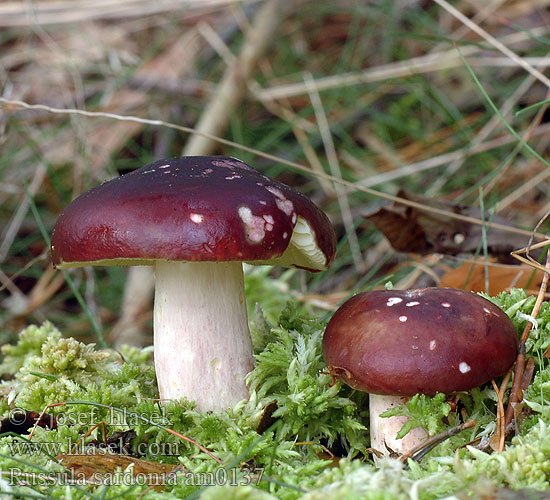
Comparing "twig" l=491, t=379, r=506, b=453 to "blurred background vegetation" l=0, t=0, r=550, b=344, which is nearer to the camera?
"twig" l=491, t=379, r=506, b=453

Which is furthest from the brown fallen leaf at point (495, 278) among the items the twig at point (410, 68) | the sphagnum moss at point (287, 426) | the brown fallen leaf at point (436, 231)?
the twig at point (410, 68)

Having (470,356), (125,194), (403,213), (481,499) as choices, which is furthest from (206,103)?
(481,499)

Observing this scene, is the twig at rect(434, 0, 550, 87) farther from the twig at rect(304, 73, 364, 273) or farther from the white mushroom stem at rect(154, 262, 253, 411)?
the white mushroom stem at rect(154, 262, 253, 411)

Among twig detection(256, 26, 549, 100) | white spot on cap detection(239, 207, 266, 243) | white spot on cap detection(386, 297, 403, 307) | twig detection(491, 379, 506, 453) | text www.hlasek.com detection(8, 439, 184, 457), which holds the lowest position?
text www.hlasek.com detection(8, 439, 184, 457)

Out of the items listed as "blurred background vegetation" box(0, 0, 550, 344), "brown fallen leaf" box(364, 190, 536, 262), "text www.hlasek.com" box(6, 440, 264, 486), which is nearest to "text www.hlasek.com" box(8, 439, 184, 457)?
"text www.hlasek.com" box(6, 440, 264, 486)

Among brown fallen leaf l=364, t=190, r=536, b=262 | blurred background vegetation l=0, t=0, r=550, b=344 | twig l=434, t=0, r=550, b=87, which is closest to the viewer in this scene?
twig l=434, t=0, r=550, b=87

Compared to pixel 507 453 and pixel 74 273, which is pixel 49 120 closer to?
pixel 74 273

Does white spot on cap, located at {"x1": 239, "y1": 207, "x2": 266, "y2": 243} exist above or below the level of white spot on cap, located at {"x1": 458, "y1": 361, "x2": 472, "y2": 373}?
above

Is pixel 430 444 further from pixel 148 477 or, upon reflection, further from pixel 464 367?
pixel 148 477
